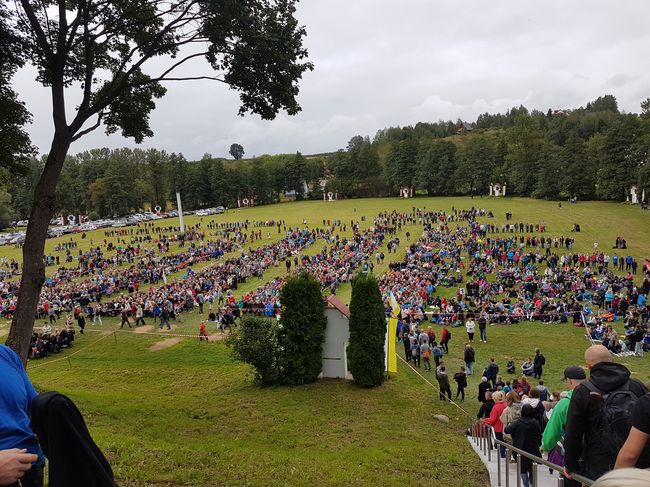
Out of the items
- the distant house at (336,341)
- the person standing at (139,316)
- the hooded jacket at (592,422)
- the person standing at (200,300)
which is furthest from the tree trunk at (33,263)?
the person standing at (200,300)

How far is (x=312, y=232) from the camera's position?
55875 mm

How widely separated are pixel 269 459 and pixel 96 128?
9340mm

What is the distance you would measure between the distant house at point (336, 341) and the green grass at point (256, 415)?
38.7 inches

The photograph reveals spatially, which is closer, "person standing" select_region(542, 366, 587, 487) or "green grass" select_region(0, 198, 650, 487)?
"person standing" select_region(542, 366, 587, 487)

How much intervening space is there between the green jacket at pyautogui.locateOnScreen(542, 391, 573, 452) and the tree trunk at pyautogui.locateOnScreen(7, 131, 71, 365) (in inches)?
412

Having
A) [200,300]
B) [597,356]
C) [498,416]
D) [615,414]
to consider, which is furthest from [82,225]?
[615,414]

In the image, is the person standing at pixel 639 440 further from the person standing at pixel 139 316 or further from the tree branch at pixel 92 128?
the person standing at pixel 139 316

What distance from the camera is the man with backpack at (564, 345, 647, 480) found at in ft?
13.0

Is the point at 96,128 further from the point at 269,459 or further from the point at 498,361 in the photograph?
the point at 498,361

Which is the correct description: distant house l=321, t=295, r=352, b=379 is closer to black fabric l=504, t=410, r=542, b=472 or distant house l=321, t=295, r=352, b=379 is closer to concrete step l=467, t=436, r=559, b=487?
concrete step l=467, t=436, r=559, b=487

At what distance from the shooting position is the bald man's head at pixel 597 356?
13.7 feet

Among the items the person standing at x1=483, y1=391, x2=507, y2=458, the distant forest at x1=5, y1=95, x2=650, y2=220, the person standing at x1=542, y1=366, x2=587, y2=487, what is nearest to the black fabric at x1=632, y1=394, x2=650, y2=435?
the person standing at x1=542, y1=366, x2=587, y2=487

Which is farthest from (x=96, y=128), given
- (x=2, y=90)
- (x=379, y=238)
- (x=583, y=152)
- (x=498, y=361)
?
(x=583, y=152)

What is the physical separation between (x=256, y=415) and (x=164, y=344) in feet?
41.6
